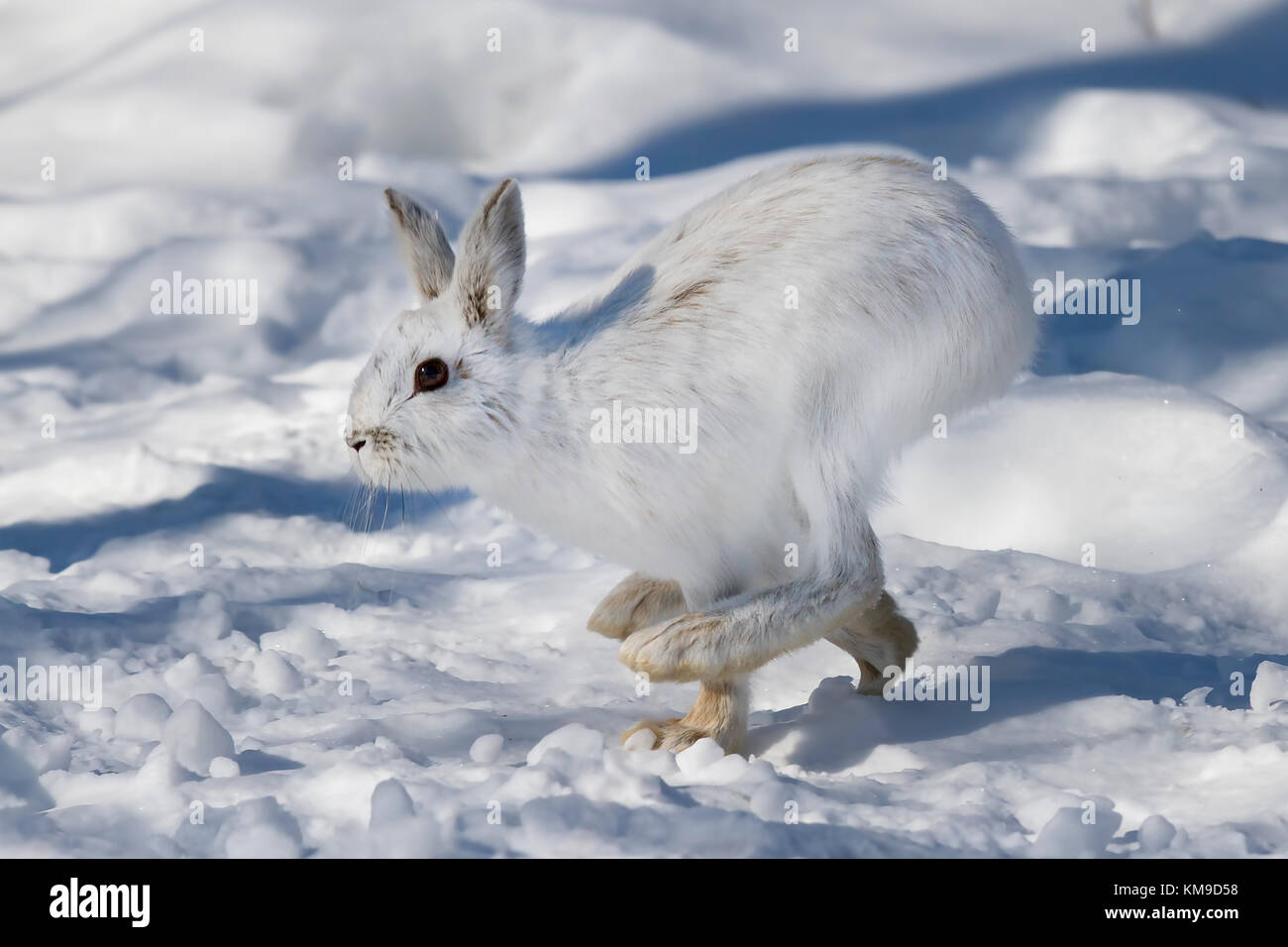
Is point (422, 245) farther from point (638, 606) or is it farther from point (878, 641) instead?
point (878, 641)

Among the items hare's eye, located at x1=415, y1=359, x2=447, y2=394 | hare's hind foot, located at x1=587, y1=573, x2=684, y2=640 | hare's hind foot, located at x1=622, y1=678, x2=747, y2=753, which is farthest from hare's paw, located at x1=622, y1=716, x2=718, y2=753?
hare's eye, located at x1=415, y1=359, x2=447, y2=394

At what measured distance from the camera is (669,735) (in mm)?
3539

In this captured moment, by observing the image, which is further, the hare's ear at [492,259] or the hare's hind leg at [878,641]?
the hare's hind leg at [878,641]

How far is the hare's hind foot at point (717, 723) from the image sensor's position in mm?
3525

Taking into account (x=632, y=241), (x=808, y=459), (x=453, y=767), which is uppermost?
(x=632, y=241)

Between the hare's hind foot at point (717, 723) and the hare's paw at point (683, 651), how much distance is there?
0.27 metres

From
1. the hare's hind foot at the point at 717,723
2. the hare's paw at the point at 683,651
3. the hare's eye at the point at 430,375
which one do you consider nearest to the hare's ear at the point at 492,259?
the hare's eye at the point at 430,375

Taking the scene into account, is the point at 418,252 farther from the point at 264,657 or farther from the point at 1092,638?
the point at 1092,638

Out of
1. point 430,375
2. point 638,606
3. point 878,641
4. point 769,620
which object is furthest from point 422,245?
point 878,641

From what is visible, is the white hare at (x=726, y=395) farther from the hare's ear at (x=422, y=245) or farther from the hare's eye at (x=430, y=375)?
the hare's ear at (x=422, y=245)

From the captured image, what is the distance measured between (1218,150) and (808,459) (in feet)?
21.2

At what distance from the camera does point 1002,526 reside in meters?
5.50

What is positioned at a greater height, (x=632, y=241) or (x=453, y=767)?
(x=632, y=241)

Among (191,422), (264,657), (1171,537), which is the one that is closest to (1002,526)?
(1171,537)
